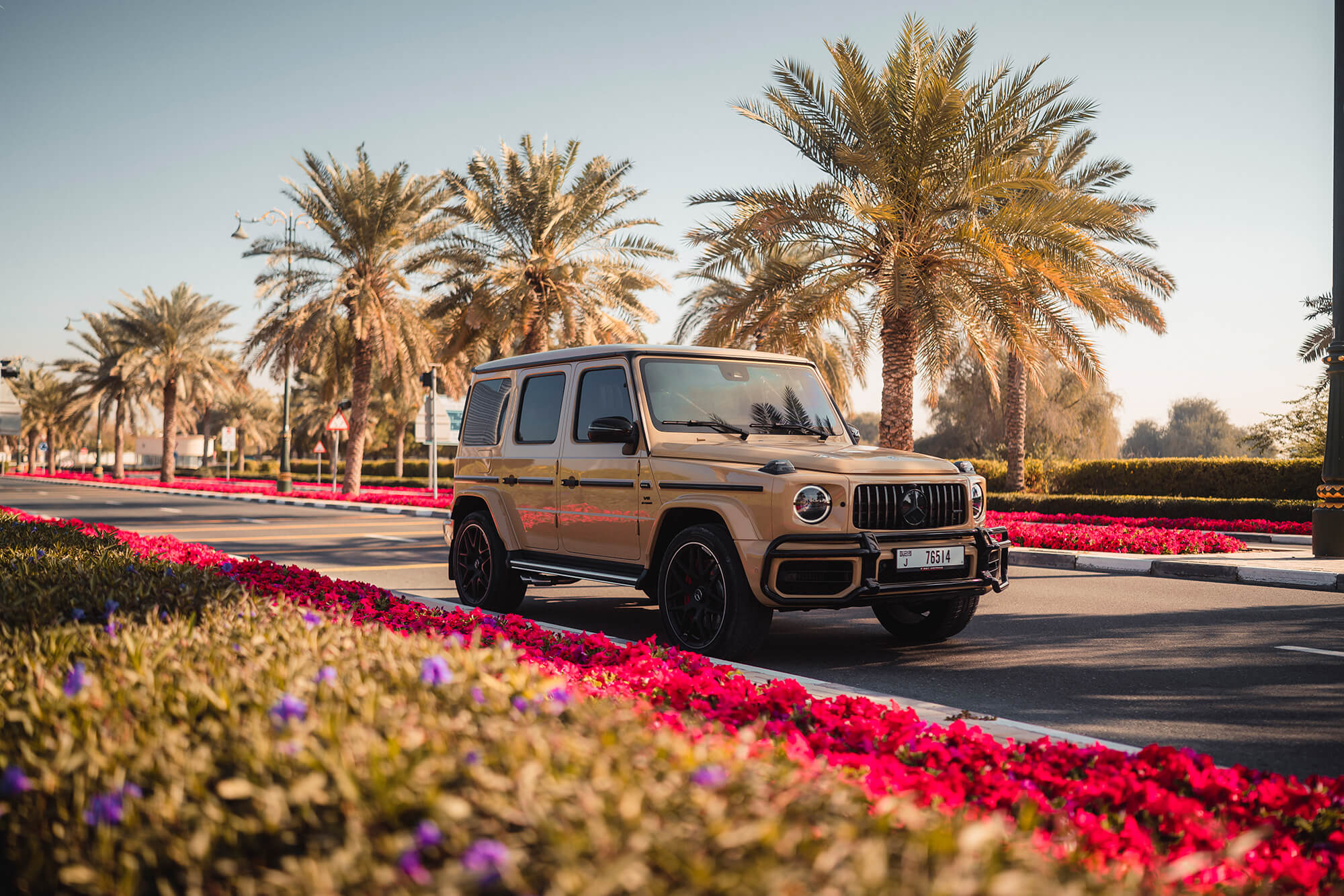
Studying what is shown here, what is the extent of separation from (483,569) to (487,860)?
22.9ft

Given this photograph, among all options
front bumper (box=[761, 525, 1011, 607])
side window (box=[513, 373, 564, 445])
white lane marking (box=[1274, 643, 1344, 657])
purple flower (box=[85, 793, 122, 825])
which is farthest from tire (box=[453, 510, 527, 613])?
purple flower (box=[85, 793, 122, 825])

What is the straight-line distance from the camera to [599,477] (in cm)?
736

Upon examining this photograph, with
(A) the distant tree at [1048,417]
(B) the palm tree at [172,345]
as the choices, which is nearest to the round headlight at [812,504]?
(A) the distant tree at [1048,417]

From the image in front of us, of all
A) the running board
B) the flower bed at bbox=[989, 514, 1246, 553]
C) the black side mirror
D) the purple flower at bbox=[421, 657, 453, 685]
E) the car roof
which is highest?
the car roof

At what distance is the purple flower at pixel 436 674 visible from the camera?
9.02 feet

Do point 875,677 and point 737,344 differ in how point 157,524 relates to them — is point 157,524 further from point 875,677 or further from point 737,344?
point 875,677

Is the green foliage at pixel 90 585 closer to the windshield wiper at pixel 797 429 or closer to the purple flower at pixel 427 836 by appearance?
the purple flower at pixel 427 836

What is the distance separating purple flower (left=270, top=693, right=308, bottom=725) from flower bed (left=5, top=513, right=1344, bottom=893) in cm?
92

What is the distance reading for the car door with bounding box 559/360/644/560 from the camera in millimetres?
7105

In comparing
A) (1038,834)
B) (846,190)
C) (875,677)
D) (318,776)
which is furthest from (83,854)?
(846,190)

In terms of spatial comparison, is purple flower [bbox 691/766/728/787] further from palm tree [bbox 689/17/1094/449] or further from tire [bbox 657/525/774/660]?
palm tree [bbox 689/17/1094/449]

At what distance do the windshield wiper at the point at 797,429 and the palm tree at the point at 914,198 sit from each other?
7.74 m

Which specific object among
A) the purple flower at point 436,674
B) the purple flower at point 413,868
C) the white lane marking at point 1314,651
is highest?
the purple flower at point 436,674

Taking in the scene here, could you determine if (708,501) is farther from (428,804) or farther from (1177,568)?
(1177,568)
